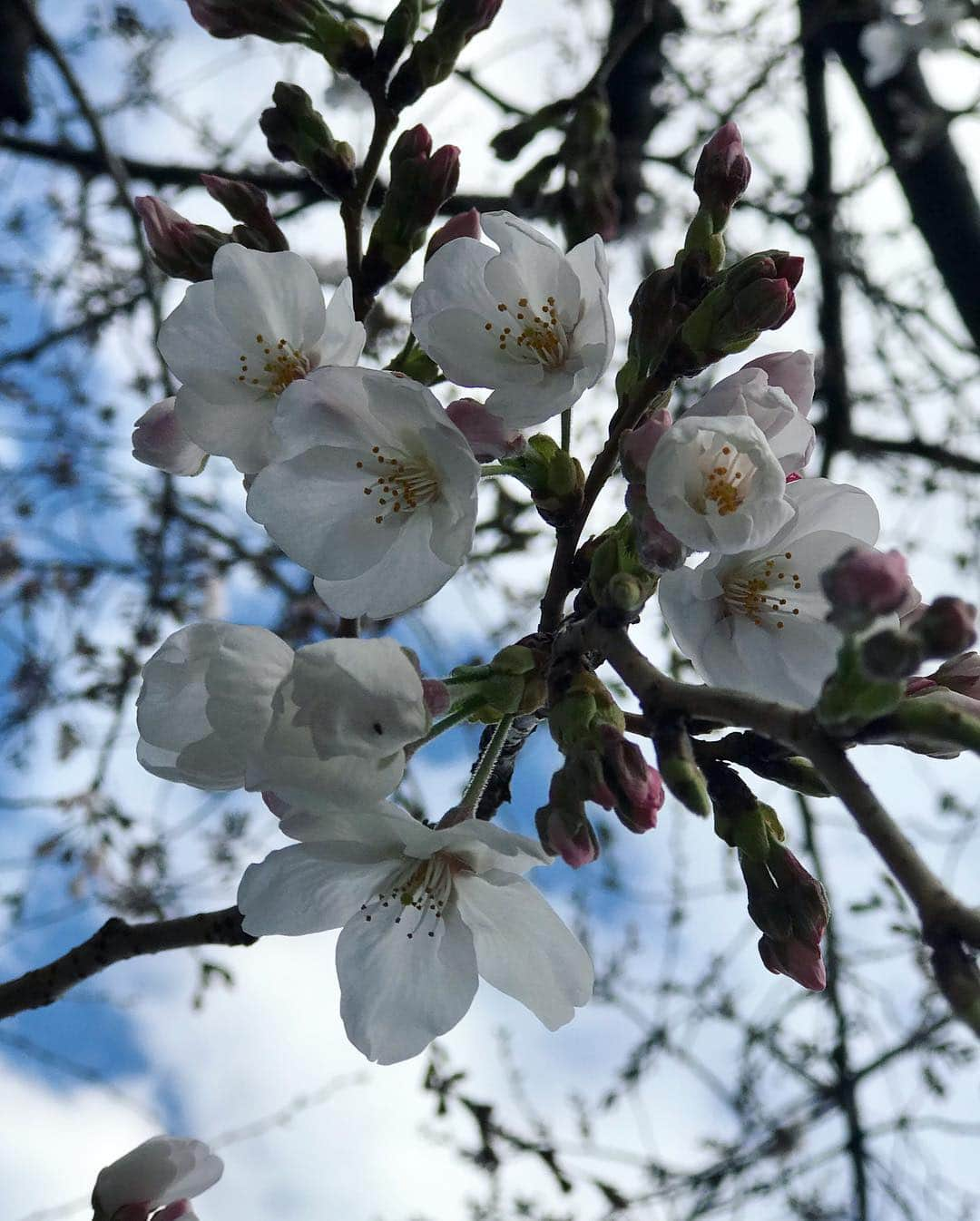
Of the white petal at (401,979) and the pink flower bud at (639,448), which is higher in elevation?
the pink flower bud at (639,448)

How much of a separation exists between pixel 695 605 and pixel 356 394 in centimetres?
43

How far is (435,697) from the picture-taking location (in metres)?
0.99

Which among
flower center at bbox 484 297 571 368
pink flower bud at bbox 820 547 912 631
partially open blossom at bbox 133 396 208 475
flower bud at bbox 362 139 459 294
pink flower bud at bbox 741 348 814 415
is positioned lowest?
pink flower bud at bbox 820 547 912 631

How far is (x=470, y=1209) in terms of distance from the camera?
357 cm

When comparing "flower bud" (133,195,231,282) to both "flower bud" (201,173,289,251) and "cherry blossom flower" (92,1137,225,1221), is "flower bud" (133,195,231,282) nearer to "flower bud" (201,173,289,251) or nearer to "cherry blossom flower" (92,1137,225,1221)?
"flower bud" (201,173,289,251)

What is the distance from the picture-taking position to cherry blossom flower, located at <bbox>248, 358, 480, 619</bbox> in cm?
108

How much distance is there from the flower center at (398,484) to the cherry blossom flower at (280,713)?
11.1 inches

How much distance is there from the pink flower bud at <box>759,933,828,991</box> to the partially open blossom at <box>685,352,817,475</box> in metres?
0.46

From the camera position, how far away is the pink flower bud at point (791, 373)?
105 centimetres

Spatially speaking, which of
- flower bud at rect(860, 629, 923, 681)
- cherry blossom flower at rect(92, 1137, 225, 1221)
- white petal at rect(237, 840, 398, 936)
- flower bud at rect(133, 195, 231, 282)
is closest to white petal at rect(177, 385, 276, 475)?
flower bud at rect(133, 195, 231, 282)

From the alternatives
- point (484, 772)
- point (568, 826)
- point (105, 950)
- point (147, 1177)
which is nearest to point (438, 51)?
point (484, 772)

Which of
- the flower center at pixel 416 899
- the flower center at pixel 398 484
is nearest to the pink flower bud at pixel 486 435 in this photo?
the flower center at pixel 398 484

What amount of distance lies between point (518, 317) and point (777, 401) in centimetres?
37

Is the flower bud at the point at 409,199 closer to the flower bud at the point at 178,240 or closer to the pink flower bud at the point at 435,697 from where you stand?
the flower bud at the point at 178,240
